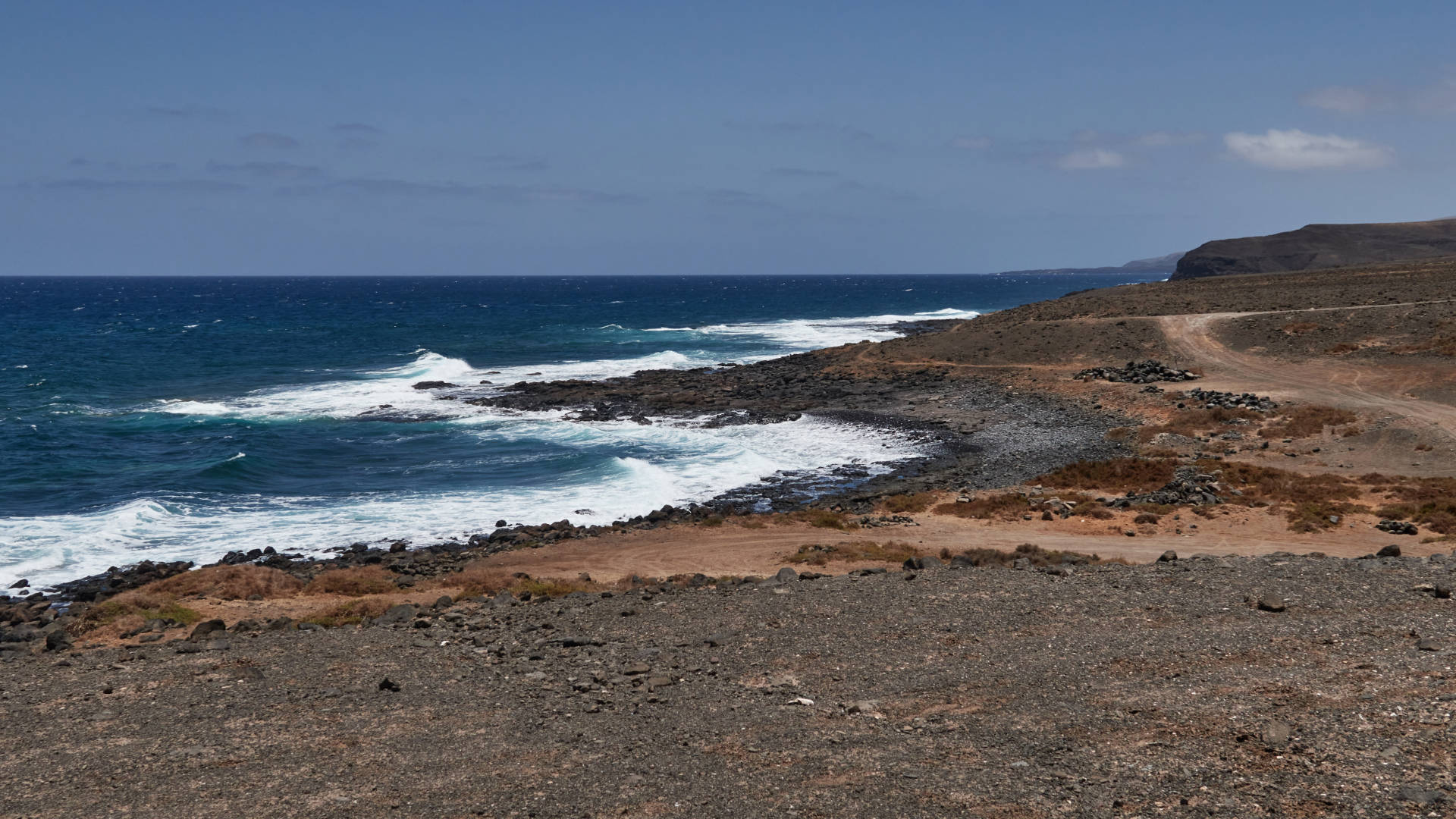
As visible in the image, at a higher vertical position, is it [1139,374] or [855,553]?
[1139,374]

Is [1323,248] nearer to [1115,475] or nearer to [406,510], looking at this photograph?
[1115,475]

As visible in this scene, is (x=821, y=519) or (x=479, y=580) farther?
(x=821, y=519)

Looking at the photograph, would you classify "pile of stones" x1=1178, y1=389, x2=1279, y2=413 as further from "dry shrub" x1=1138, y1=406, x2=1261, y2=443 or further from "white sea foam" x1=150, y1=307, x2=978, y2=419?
"white sea foam" x1=150, y1=307, x2=978, y2=419

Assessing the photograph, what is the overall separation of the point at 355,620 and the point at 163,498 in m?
16.4

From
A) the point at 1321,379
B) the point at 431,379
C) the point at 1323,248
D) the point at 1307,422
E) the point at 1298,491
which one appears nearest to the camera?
the point at 1298,491

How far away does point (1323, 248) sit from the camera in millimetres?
139000

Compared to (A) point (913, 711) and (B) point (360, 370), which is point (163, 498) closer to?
(A) point (913, 711)

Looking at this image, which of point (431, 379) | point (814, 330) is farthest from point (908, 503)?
point (814, 330)

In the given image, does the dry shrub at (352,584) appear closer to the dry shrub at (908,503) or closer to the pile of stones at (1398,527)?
the dry shrub at (908,503)

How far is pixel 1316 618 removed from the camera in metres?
14.3

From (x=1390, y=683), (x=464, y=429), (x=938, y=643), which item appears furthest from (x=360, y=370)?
(x=1390, y=683)

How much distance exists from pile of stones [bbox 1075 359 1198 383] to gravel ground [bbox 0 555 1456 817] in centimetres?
2915

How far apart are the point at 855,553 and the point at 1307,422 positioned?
814 inches

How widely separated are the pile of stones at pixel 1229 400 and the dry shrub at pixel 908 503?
50.7 ft
